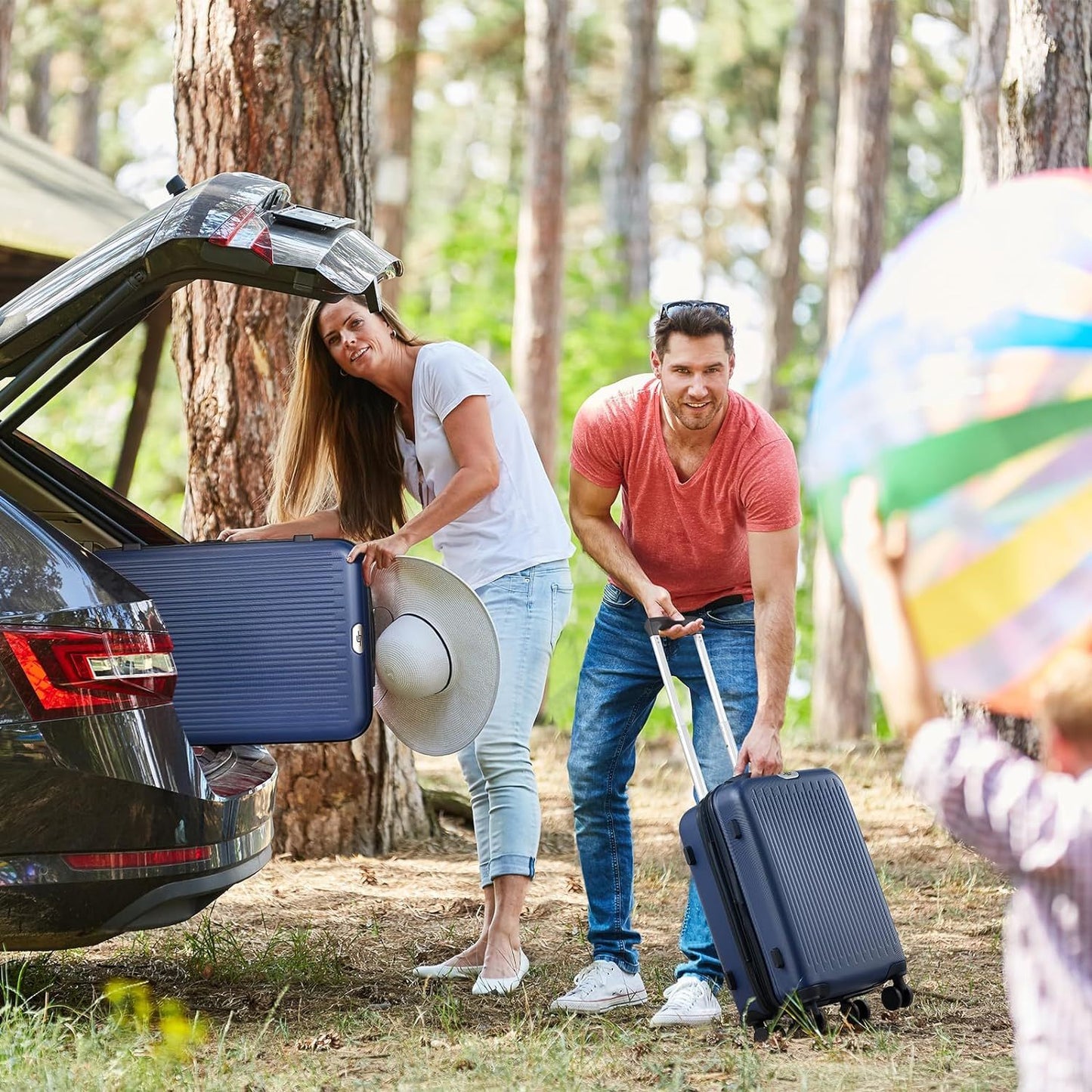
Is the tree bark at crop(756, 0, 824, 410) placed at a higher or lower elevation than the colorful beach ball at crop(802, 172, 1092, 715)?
higher

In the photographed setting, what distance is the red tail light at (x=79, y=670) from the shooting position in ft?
10.7

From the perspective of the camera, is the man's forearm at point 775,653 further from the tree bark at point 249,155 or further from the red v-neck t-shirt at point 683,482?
the tree bark at point 249,155

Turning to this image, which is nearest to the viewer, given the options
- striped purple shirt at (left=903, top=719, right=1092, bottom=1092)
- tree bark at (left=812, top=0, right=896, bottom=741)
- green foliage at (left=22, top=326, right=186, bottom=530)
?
striped purple shirt at (left=903, top=719, right=1092, bottom=1092)

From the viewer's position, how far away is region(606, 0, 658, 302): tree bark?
63.3ft

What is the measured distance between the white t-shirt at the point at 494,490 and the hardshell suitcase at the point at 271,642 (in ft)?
1.21

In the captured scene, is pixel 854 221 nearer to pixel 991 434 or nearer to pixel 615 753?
pixel 615 753

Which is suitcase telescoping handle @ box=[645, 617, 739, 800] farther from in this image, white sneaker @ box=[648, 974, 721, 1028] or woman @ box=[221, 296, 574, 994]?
white sneaker @ box=[648, 974, 721, 1028]

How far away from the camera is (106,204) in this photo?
9.40 m

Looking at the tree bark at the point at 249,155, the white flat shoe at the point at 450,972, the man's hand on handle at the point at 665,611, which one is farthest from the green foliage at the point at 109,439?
the man's hand on handle at the point at 665,611

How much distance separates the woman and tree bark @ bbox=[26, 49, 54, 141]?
1828 cm

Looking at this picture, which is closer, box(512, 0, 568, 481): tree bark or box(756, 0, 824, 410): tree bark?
box(512, 0, 568, 481): tree bark

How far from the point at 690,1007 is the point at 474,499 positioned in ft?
4.90

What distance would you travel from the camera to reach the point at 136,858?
11.0 ft

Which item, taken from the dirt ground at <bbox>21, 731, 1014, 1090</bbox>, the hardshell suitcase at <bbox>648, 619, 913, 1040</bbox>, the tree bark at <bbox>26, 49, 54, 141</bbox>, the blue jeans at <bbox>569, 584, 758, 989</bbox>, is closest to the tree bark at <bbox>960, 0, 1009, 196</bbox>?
the dirt ground at <bbox>21, 731, 1014, 1090</bbox>
